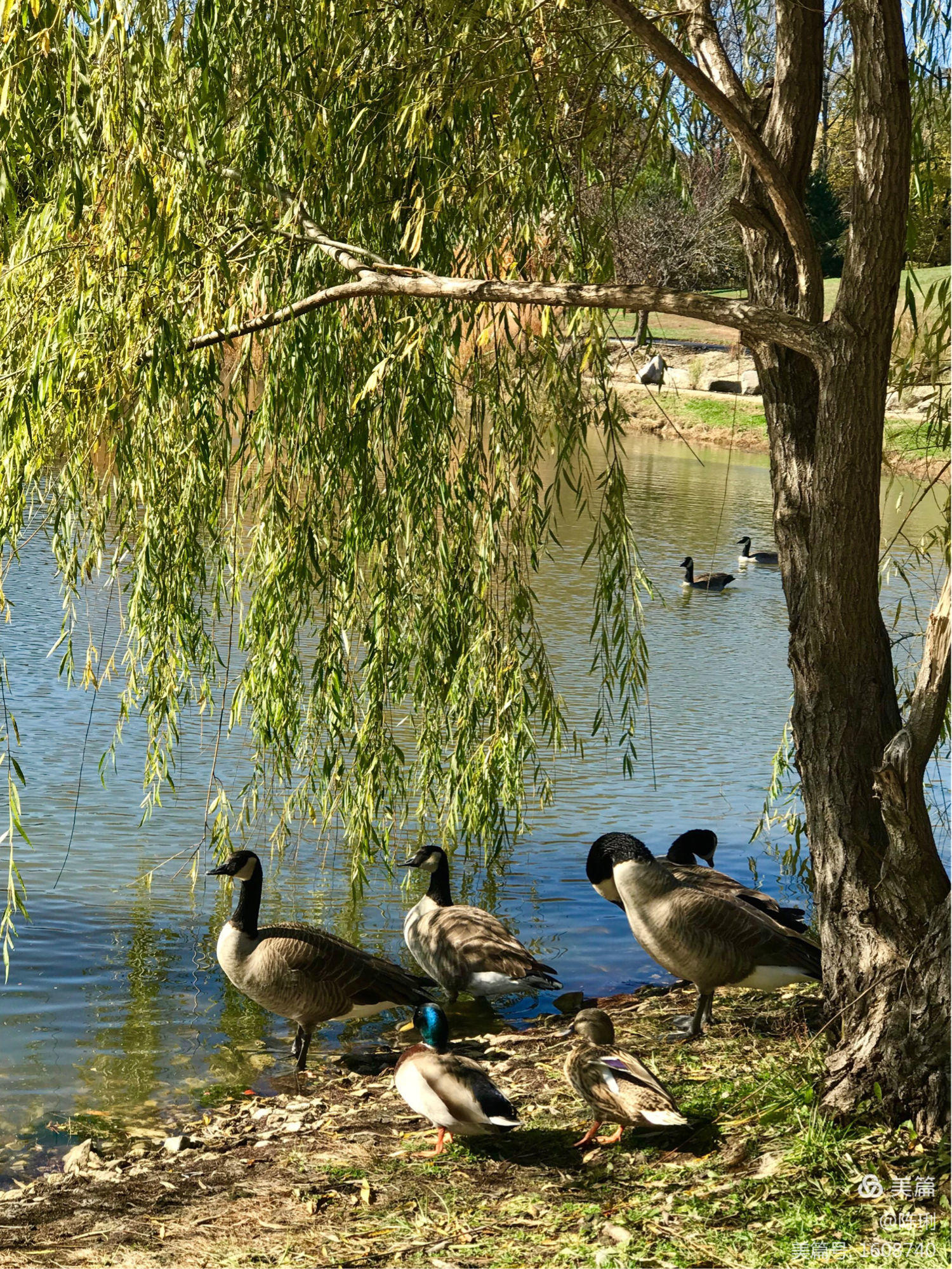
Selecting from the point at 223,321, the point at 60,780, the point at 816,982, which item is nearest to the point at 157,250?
the point at 223,321

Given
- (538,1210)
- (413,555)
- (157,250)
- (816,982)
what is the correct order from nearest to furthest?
1. (538,1210)
2. (157,250)
3. (816,982)
4. (413,555)

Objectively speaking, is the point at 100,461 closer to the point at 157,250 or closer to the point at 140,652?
the point at 140,652

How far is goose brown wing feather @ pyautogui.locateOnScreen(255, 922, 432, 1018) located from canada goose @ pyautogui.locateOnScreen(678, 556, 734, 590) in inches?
443

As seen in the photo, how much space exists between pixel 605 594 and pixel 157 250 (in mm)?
2619

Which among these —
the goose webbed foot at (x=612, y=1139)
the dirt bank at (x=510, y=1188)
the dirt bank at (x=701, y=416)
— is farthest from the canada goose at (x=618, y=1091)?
the dirt bank at (x=701, y=416)

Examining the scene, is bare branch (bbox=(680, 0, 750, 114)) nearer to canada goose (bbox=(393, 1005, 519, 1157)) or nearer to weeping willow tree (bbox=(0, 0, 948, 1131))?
weeping willow tree (bbox=(0, 0, 948, 1131))

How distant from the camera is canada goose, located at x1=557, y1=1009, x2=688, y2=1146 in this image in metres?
4.00

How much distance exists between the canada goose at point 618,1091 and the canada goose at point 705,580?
492 inches

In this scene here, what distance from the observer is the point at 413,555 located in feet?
20.3

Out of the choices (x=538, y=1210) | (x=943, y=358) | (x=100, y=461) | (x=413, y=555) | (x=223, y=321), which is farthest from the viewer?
(x=100, y=461)

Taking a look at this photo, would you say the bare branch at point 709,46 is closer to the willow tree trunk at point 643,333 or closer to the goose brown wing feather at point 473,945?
the willow tree trunk at point 643,333

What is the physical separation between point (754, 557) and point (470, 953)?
14.1 metres

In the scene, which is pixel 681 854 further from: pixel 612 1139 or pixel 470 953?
pixel 612 1139


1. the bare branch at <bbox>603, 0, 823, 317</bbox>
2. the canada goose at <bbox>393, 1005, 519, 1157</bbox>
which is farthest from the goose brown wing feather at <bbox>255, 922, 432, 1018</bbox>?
the bare branch at <bbox>603, 0, 823, 317</bbox>
